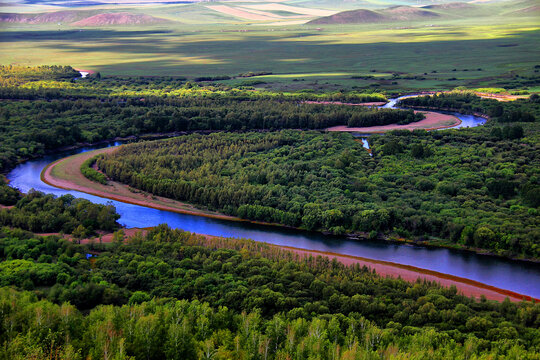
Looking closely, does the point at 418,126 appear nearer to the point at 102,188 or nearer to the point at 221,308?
the point at 102,188

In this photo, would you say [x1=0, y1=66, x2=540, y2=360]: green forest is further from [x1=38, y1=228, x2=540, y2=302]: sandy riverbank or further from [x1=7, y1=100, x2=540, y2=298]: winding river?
[x1=38, y1=228, x2=540, y2=302]: sandy riverbank

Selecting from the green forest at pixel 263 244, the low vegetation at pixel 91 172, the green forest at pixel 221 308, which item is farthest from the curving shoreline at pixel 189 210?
the green forest at pixel 221 308

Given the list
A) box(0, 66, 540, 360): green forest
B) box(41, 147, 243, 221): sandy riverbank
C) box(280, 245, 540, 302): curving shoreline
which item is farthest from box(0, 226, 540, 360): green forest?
box(41, 147, 243, 221): sandy riverbank

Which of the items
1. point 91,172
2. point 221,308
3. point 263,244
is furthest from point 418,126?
point 221,308

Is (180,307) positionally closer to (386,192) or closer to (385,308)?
(385,308)

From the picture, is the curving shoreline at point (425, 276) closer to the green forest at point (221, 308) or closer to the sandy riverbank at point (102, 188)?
the green forest at point (221, 308)

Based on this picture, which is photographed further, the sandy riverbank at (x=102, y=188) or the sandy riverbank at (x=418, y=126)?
the sandy riverbank at (x=418, y=126)
